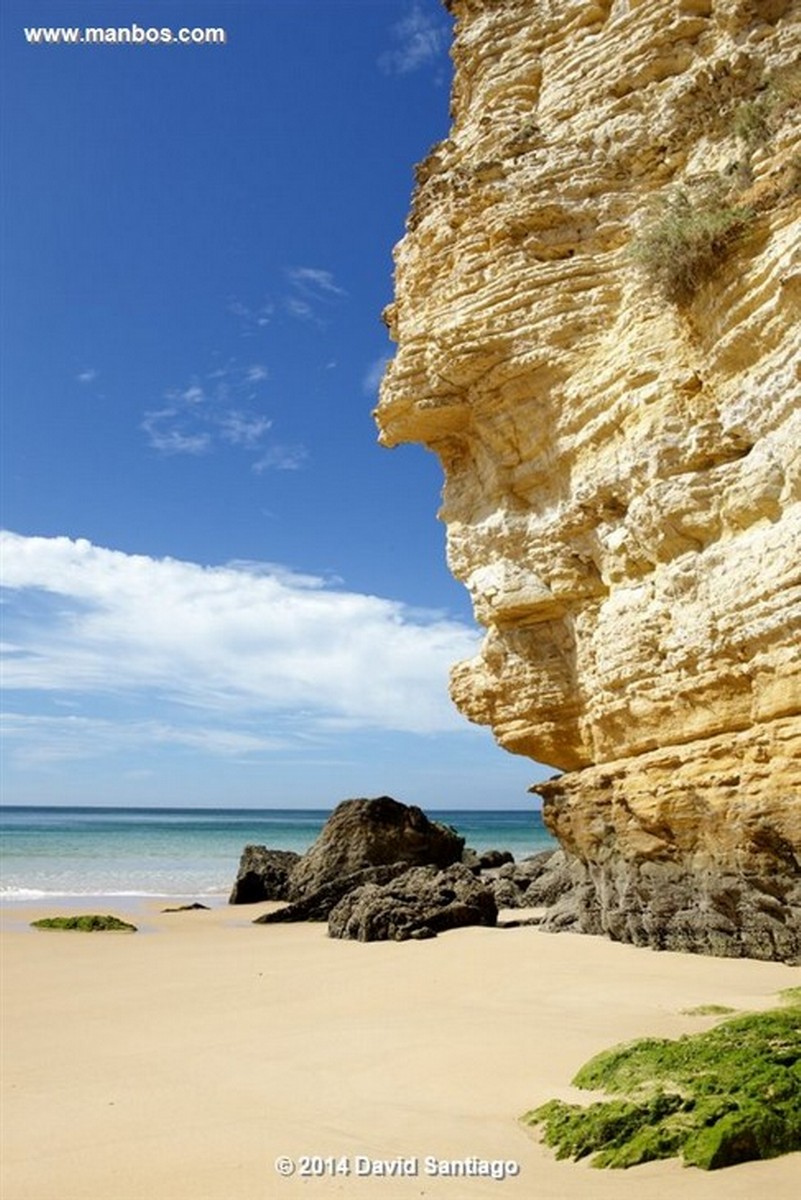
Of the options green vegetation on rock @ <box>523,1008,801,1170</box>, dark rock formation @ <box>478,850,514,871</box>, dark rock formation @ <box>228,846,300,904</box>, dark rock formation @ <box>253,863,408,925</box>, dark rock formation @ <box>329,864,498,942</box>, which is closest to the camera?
green vegetation on rock @ <box>523,1008,801,1170</box>

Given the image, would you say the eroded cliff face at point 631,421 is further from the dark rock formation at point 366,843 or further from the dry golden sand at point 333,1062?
the dark rock formation at point 366,843

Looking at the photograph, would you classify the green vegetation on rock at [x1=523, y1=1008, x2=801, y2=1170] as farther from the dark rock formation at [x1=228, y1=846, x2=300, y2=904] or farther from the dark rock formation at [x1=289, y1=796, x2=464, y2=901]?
the dark rock formation at [x1=228, y1=846, x2=300, y2=904]

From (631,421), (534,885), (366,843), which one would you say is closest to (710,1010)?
(631,421)

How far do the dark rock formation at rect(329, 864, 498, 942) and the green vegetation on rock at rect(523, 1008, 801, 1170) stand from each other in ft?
27.9

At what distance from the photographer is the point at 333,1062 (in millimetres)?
6234

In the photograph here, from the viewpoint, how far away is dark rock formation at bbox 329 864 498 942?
43.7 ft

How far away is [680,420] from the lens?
10406 millimetres

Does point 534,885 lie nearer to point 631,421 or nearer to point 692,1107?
point 631,421

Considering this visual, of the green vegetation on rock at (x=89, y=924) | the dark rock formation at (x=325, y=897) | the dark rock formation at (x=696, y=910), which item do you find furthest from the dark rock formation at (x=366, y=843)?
the dark rock formation at (x=696, y=910)

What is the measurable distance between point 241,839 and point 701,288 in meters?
57.0

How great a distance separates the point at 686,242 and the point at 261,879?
56.0 feet

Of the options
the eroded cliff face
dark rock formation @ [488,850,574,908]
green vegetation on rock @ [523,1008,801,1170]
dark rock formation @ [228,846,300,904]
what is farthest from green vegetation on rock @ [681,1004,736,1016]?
dark rock formation @ [228,846,300,904]

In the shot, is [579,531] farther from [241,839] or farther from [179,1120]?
[241,839]

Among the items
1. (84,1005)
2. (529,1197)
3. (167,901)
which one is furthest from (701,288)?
(167,901)
